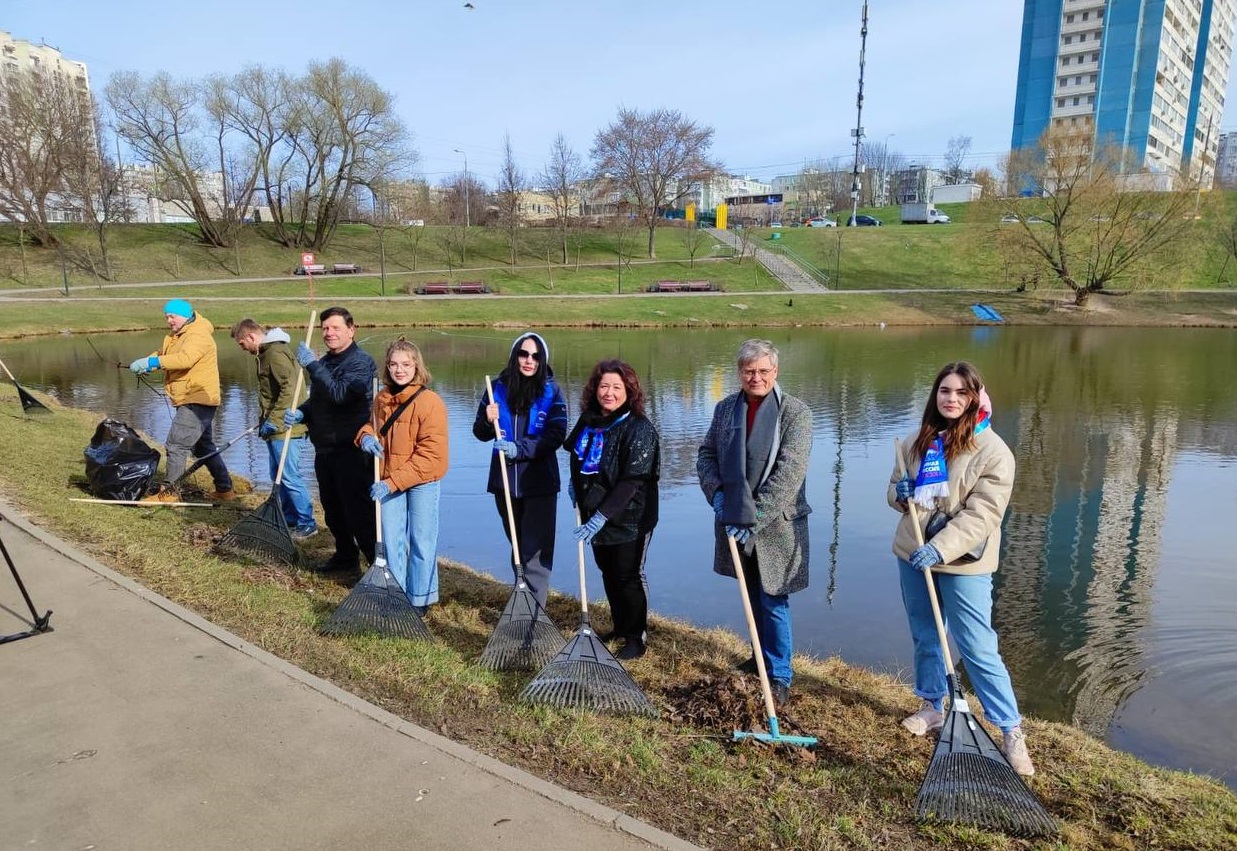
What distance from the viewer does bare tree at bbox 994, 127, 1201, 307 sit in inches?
1452

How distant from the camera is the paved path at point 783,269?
155ft

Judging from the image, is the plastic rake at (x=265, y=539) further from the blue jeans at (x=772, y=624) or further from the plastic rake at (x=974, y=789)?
the plastic rake at (x=974, y=789)

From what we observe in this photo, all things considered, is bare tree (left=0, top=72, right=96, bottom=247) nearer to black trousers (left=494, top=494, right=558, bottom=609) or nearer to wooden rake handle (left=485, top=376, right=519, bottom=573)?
wooden rake handle (left=485, top=376, right=519, bottom=573)

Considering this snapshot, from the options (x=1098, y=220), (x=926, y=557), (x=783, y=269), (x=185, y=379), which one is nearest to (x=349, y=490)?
(x=185, y=379)

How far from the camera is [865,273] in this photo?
50.9 metres

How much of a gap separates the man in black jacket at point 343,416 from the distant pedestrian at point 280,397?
135cm

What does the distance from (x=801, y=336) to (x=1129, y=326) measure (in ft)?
53.4

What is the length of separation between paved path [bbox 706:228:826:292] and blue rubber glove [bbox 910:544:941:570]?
43.8 m

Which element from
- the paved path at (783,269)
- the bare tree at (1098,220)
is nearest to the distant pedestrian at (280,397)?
the bare tree at (1098,220)

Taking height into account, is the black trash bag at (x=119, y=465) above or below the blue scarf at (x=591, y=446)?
Result: below

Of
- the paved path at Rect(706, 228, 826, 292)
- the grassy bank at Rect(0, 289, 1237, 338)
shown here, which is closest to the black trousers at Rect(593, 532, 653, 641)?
the grassy bank at Rect(0, 289, 1237, 338)

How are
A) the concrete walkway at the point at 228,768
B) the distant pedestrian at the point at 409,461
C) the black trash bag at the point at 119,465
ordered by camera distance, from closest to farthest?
the concrete walkway at the point at 228,768 → the distant pedestrian at the point at 409,461 → the black trash bag at the point at 119,465

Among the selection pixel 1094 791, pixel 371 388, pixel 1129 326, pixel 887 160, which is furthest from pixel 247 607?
pixel 887 160

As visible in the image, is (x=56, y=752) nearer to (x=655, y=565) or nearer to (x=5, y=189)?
(x=655, y=565)
